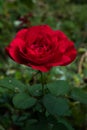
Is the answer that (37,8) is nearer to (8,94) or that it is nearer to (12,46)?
(8,94)

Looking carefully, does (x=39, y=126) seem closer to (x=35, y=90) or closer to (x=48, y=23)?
(x=35, y=90)

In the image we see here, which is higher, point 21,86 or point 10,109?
point 21,86

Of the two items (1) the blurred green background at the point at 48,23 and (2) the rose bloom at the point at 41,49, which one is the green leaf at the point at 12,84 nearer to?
(2) the rose bloom at the point at 41,49

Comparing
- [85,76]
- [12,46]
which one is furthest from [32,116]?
[85,76]

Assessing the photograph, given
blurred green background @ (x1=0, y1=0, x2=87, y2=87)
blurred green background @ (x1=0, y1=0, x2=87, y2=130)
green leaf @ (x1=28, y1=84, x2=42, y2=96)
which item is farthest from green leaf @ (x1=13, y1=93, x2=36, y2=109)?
blurred green background @ (x1=0, y1=0, x2=87, y2=87)

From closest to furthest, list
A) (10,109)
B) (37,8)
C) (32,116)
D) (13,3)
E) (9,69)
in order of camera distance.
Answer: (32,116), (10,109), (9,69), (13,3), (37,8)

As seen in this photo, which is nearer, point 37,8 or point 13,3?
point 13,3

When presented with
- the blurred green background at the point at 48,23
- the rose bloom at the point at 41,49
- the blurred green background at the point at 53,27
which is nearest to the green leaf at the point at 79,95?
the blurred green background at the point at 53,27
